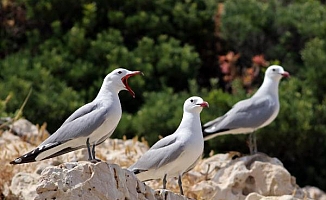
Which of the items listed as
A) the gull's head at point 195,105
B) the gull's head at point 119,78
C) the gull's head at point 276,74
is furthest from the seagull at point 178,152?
the gull's head at point 276,74

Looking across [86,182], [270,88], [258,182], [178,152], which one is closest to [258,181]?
[258,182]

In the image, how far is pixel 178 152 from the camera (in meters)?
6.53

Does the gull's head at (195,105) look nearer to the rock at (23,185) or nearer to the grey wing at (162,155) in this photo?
the grey wing at (162,155)

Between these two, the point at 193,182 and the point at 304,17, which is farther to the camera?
the point at 304,17

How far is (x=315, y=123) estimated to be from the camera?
431 inches

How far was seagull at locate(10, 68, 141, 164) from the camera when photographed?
629 centimetres

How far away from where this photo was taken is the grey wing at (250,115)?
28.9 feet

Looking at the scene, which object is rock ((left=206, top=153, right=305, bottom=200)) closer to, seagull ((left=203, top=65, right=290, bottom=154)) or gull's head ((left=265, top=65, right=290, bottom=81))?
seagull ((left=203, top=65, right=290, bottom=154))

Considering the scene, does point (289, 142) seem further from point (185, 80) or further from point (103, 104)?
point (103, 104)

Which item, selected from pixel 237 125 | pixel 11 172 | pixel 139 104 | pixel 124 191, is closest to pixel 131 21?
pixel 139 104

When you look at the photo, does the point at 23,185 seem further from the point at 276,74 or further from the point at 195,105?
the point at 276,74

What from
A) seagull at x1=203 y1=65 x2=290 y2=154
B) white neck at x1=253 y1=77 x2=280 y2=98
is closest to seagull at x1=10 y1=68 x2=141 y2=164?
seagull at x1=203 y1=65 x2=290 y2=154

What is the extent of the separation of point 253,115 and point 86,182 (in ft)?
11.7

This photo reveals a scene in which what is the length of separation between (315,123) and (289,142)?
0.39 m
